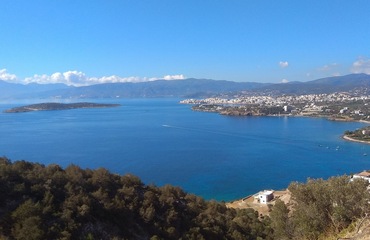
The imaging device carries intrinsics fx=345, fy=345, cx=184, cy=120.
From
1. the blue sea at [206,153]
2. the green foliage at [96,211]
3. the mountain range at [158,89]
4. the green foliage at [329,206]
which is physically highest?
the mountain range at [158,89]

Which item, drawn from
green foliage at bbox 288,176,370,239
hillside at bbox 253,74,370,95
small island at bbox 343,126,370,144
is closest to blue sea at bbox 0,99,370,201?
small island at bbox 343,126,370,144

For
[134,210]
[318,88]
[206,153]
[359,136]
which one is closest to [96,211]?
[134,210]

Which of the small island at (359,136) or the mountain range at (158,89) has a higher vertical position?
the mountain range at (158,89)

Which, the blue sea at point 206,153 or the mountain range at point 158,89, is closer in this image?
the blue sea at point 206,153

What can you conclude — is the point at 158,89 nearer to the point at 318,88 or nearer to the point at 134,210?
the point at 318,88

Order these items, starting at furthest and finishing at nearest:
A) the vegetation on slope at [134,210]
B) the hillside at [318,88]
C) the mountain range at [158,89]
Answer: the mountain range at [158,89]
the hillside at [318,88]
the vegetation on slope at [134,210]

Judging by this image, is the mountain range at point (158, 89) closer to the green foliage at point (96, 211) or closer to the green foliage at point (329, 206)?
the green foliage at point (96, 211)

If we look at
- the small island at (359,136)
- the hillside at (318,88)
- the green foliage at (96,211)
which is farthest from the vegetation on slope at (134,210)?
the hillside at (318,88)
